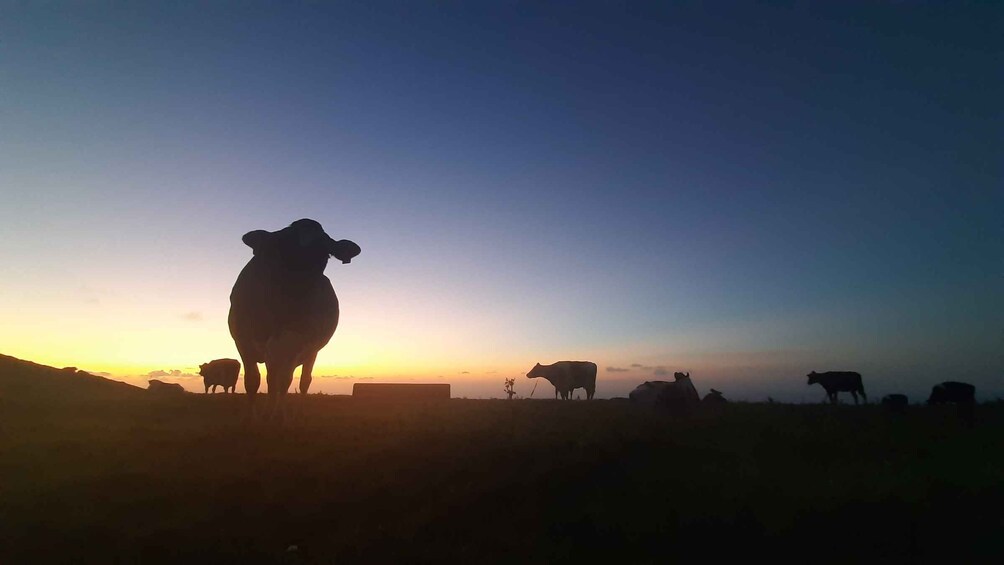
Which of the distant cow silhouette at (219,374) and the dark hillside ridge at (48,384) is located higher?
the distant cow silhouette at (219,374)

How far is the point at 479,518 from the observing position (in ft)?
21.4

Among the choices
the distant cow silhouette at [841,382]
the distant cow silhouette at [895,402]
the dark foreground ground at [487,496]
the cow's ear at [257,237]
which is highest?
the cow's ear at [257,237]

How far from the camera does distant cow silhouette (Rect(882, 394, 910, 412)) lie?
64.4 ft

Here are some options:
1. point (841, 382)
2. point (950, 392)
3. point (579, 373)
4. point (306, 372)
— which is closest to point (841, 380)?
point (841, 382)

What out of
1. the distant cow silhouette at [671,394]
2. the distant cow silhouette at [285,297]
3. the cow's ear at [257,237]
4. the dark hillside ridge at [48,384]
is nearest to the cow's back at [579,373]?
the distant cow silhouette at [671,394]

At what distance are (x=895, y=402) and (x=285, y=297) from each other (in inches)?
795

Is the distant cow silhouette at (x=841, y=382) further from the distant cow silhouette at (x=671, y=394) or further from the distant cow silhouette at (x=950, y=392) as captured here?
the distant cow silhouette at (x=671, y=394)

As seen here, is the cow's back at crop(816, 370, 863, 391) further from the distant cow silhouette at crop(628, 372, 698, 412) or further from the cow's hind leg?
the cow's hind leg

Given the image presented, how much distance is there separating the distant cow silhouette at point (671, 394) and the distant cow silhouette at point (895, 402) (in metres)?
6.13

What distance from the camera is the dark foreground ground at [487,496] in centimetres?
578

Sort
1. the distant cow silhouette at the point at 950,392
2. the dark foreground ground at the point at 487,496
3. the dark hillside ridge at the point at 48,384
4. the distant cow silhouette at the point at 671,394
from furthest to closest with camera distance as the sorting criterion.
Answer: the distant cow silhouette at the point at 950,392, the dark hillside ridge at the point at 48,384, the distant cow silhouette at the point at 671,394, the dark foreground ground at the point at 487,496

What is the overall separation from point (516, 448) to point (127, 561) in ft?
17.6

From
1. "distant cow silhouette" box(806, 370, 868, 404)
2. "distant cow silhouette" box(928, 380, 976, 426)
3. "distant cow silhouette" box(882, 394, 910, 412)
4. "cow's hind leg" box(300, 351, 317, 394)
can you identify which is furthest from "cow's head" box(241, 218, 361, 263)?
"distant cow silhouette" box(806, 370, 868, 404)

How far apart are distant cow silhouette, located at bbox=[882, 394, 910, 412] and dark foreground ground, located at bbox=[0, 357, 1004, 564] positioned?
8.68 meters
